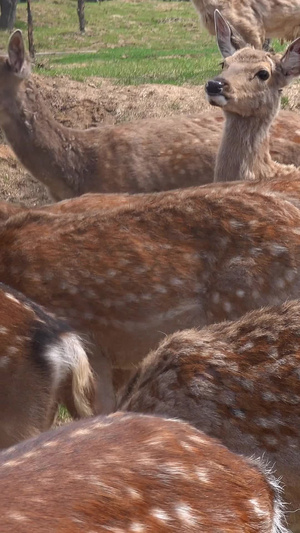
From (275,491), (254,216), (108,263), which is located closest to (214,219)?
(254,216)

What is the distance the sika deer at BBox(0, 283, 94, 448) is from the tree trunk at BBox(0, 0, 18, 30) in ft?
86.8

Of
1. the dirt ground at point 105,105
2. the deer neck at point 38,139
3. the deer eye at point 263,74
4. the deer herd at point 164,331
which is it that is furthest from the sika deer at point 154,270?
Answer: the dirt ground at point 105,105

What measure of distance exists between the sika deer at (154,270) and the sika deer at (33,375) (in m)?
0.55

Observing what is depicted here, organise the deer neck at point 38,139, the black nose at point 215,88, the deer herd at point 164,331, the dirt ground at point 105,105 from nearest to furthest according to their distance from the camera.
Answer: the deer herd at point 164,331 → the black nose at point 215,88 → the deer neck at point 38,139 → the dirt ground at point 105,105

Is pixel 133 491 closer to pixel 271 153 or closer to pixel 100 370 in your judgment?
pixel 100 370

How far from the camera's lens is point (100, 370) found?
454cm

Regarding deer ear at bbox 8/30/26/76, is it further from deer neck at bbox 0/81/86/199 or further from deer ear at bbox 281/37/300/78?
deer ear at bbox 281/37/300/78

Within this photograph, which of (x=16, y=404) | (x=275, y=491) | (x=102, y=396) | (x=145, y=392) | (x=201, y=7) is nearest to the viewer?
(x=275, y=491)

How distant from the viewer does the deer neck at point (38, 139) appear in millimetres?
7742

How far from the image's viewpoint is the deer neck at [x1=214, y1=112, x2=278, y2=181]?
651 cm

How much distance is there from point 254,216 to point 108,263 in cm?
73

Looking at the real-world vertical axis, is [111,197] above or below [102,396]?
above

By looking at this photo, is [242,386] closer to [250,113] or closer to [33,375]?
[33,375]

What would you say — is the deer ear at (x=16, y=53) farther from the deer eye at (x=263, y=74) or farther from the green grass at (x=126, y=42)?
the green grass at (x=126, y=42)
